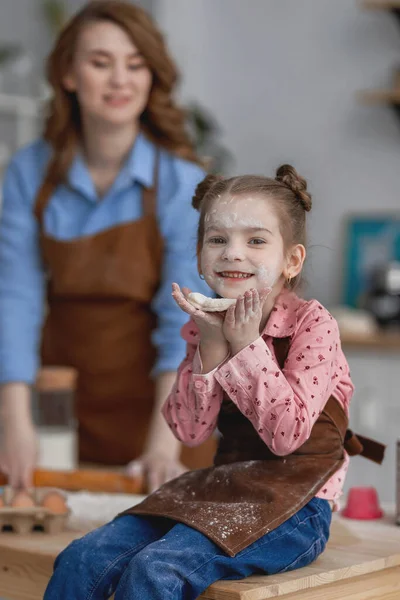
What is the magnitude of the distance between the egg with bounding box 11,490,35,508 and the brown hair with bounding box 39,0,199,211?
2.26 feet

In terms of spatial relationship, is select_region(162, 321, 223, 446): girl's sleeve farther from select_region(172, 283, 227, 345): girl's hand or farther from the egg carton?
the egg carton

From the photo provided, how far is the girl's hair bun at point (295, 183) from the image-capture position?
113cm

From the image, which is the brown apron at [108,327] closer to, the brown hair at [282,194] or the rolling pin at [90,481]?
the rolling pin at [90,481]

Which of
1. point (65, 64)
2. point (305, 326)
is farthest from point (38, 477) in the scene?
point (65, 64)

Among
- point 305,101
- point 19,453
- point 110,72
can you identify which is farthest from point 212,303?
point 305,101

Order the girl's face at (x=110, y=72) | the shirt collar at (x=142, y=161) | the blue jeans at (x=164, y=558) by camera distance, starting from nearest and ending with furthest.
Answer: the blue jeans at (x=164, y=558) < the girl's face at (x=110, y=72) < the shirt collar at (x=142, y=161)

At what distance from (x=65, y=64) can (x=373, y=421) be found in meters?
1.90

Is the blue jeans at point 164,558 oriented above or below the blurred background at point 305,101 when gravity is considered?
below

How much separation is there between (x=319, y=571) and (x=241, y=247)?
342 millimetres

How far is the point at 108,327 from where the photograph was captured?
1.96 meters

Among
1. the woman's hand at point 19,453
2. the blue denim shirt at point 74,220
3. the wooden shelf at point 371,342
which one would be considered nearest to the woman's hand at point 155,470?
the woman's hand at point 19,453

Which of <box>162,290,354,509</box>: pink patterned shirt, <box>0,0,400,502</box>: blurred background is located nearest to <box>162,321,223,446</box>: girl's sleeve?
<box>162,290,354,509</box>: pink patterned shirt

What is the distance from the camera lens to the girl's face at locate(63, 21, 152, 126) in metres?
1.76

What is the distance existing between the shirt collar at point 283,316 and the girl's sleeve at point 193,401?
83 mm
